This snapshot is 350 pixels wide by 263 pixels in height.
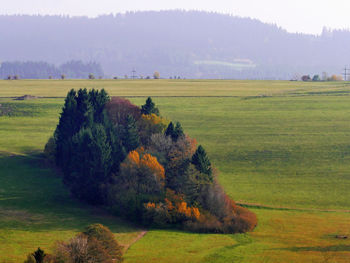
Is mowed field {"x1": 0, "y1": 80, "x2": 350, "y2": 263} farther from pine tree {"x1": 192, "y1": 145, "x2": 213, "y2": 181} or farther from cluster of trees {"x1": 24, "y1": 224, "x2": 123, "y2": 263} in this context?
pine tree {"x1": 192, "y1": 145, "x2": 213, "y2": 181}

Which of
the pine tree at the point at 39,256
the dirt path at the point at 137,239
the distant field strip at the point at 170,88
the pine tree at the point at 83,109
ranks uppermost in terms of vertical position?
the distant field strip at the point at 170,88

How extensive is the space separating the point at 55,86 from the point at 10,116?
4415 cm

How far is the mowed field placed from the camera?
162 feet

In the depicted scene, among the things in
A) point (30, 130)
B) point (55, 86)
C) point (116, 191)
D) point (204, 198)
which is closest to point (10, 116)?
point (30, 130)

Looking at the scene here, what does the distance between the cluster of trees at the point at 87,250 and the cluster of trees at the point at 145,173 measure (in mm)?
12701

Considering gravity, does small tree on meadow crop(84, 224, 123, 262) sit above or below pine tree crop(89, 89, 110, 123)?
Result: below

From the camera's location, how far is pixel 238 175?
76188mm

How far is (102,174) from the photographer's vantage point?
220ft

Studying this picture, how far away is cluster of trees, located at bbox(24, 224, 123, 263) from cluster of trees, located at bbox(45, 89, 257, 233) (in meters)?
12.7

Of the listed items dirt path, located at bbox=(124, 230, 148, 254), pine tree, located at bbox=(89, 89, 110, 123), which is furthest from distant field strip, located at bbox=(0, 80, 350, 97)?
dirt path, located at bbox=(124, 230, 148, 254)

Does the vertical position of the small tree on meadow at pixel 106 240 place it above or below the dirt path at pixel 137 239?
above

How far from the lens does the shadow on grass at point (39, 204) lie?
55.6 m

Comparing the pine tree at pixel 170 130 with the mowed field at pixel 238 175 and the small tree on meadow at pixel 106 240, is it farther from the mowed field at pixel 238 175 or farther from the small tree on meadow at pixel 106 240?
the small tree on meadow at pixel 106 240

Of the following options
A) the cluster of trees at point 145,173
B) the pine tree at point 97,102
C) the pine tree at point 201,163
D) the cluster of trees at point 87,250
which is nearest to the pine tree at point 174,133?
the cluster of trees at point 145,173
